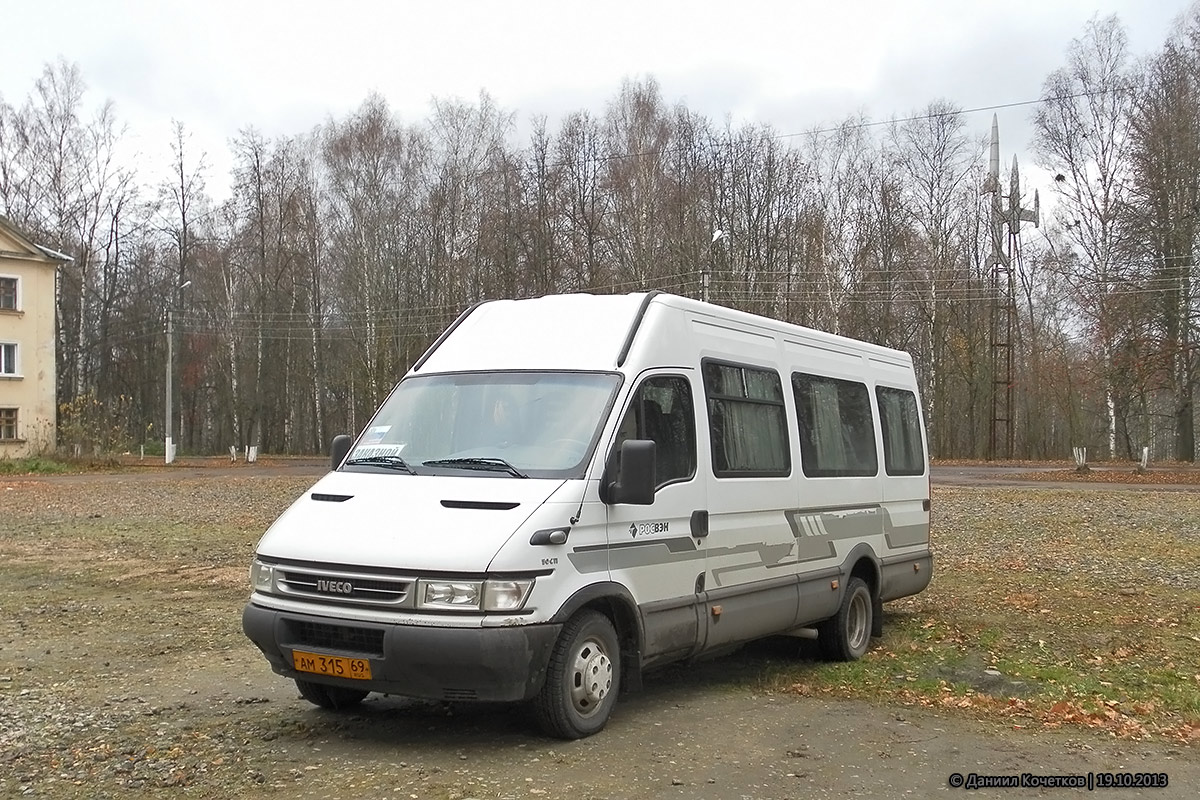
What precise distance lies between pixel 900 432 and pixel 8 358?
48.4 m

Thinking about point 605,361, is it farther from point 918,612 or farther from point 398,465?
point 918,612

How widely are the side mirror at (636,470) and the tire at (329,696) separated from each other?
2.09 metres

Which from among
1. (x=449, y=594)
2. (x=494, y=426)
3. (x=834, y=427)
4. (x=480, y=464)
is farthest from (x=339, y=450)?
(x=834, y=427)

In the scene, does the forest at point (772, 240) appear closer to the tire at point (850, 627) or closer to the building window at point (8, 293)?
the building window at point (8, 293)

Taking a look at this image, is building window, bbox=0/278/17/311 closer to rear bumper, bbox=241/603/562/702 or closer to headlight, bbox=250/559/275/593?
headlight, bbox=250/559/275/593

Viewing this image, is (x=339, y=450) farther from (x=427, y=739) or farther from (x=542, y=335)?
(x=427, y=739)

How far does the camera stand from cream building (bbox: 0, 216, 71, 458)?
48.7 meters

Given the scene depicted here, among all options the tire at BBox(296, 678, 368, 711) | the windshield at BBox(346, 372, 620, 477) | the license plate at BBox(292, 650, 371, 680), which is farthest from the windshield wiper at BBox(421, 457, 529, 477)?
the tire at BBox(296, 678, 368, 711)

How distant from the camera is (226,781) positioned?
5.46 m

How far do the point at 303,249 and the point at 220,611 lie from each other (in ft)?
168

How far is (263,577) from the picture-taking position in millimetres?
6320

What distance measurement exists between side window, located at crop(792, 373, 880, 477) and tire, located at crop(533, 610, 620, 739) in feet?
8.97

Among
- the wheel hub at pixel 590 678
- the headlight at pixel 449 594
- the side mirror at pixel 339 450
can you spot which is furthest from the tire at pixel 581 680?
the side mirror at pixel 339 450

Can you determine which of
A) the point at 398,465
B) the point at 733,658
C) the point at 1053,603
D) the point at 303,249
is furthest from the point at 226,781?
the point at 303,249
